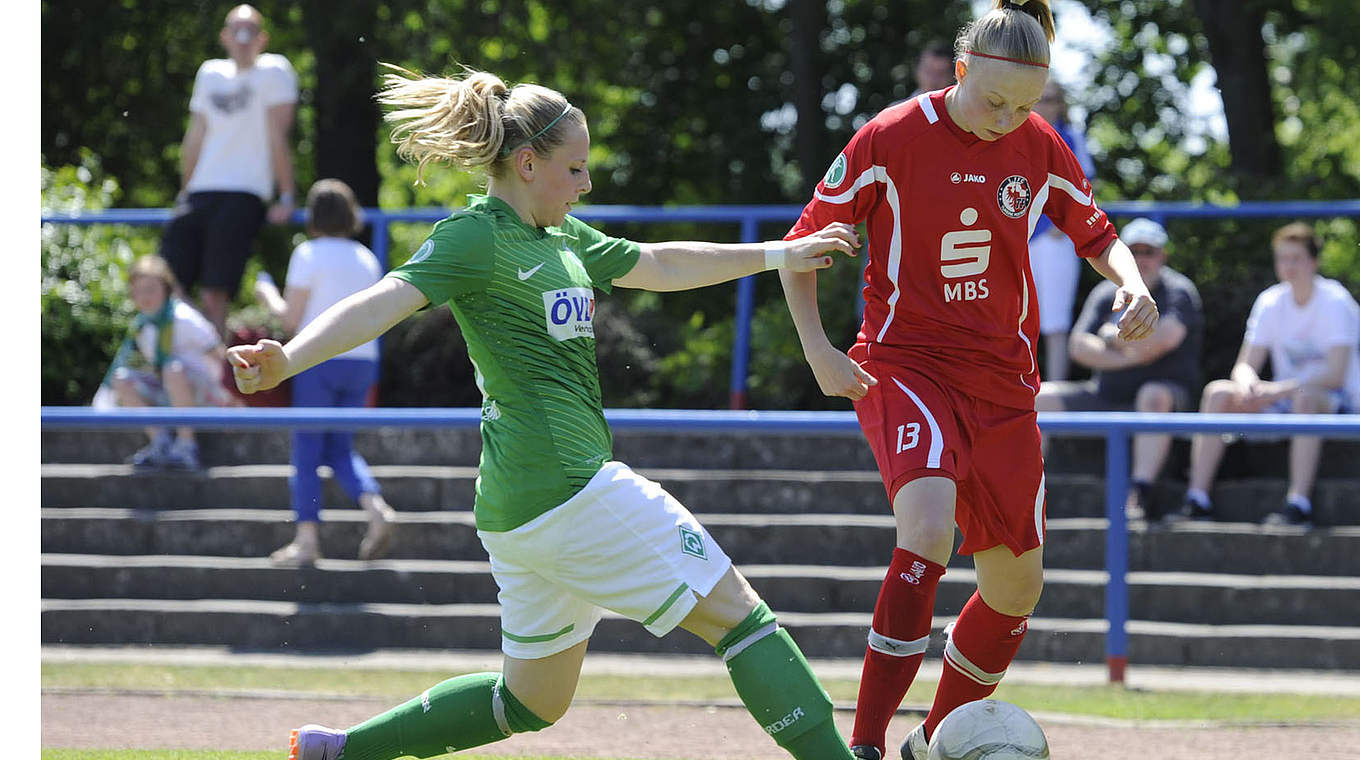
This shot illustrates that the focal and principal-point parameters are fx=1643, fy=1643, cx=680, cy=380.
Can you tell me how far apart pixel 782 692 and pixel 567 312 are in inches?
40.7

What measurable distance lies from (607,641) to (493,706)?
3.23 m

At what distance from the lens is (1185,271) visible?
10.7 meters

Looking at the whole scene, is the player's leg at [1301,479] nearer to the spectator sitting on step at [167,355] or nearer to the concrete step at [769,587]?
the concrete step at [769,587]

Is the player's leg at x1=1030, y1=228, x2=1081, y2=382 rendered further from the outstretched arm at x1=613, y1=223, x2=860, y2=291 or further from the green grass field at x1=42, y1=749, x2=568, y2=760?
the outstretched arm at x1=613, y1=223, x2=860, y2=291

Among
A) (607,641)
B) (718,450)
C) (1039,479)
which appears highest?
(1039,479)

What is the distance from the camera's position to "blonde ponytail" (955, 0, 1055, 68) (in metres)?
4.30

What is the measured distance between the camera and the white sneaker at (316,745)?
412cm

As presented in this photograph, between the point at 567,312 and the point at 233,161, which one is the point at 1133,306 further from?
the point at 233,161

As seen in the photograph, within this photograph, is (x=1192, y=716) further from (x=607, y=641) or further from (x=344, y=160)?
(x=344, y=160)

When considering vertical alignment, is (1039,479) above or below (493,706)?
above

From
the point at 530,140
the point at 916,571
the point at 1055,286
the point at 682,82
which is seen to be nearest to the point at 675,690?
the point at 916,571

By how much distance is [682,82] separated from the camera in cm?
1631

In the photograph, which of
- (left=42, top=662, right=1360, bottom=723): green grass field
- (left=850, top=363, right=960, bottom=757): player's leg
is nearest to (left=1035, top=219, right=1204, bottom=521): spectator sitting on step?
(left=42, top=662, right=1360, bottom=723): green grass field
